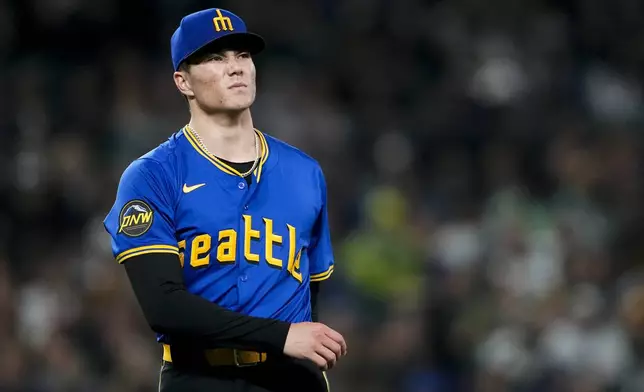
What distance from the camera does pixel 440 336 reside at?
27.7 ft

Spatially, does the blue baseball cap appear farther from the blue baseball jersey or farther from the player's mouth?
the blue baseball jersey

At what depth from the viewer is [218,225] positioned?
12.7ft

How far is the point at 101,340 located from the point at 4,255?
1.26m

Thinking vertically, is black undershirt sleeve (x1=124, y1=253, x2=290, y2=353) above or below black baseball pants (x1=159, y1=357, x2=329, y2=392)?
above

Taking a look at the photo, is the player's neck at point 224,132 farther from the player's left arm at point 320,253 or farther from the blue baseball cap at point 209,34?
the player's left arm at point 320,253

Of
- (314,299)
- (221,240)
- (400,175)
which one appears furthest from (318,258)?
(400,175)

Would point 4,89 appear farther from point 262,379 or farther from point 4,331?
point 262,379

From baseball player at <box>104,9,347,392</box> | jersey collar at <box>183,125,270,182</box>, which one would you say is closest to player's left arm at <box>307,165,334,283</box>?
baseball player at <box>104,9,347,392</box>

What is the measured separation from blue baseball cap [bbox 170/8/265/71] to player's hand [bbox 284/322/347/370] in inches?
37.1

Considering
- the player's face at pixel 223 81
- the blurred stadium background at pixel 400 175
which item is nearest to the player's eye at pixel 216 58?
the player's face at pixel 223 81

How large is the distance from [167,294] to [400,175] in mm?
6217

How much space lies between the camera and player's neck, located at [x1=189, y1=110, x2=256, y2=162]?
4012 millimetres

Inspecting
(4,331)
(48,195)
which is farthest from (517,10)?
(4,331)

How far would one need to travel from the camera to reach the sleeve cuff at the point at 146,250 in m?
3.72
